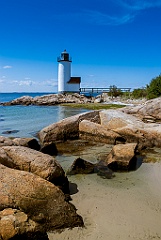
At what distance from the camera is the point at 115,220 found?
5.08 meters

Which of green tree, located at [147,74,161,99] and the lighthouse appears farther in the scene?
the lighthouse

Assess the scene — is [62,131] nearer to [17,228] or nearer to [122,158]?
[122,158]

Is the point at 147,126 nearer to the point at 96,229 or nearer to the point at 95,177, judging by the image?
the point at 95,177

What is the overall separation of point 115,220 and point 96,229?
52 cm

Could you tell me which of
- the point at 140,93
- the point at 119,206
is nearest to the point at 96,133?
the point at 119,206

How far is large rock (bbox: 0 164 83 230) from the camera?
187 inches

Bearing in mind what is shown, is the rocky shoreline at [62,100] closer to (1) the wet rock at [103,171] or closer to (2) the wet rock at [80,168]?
(1) the wet rock at [103,171]

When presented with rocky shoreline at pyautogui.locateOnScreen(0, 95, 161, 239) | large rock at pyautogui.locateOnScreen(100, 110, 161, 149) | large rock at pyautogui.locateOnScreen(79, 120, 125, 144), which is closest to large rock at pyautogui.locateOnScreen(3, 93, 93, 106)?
large rock at pyautogui.locateOnScreen(79, 120, 125, 144)

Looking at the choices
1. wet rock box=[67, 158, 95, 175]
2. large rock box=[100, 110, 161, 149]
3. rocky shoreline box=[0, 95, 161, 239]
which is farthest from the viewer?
large rock box=[100, 110, 161, 149]

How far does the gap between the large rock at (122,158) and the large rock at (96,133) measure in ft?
10.9

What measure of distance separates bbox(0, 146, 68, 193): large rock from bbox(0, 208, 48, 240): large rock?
1.81 meters

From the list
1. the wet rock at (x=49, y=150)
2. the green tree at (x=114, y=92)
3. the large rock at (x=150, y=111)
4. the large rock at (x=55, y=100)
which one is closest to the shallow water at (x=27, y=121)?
the wet rock at (x=49, y=150)

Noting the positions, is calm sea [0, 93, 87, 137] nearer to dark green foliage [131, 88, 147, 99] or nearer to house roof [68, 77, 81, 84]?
dark green foliage [131, 88, 147, 99]

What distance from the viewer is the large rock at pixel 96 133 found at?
12.4 meters
